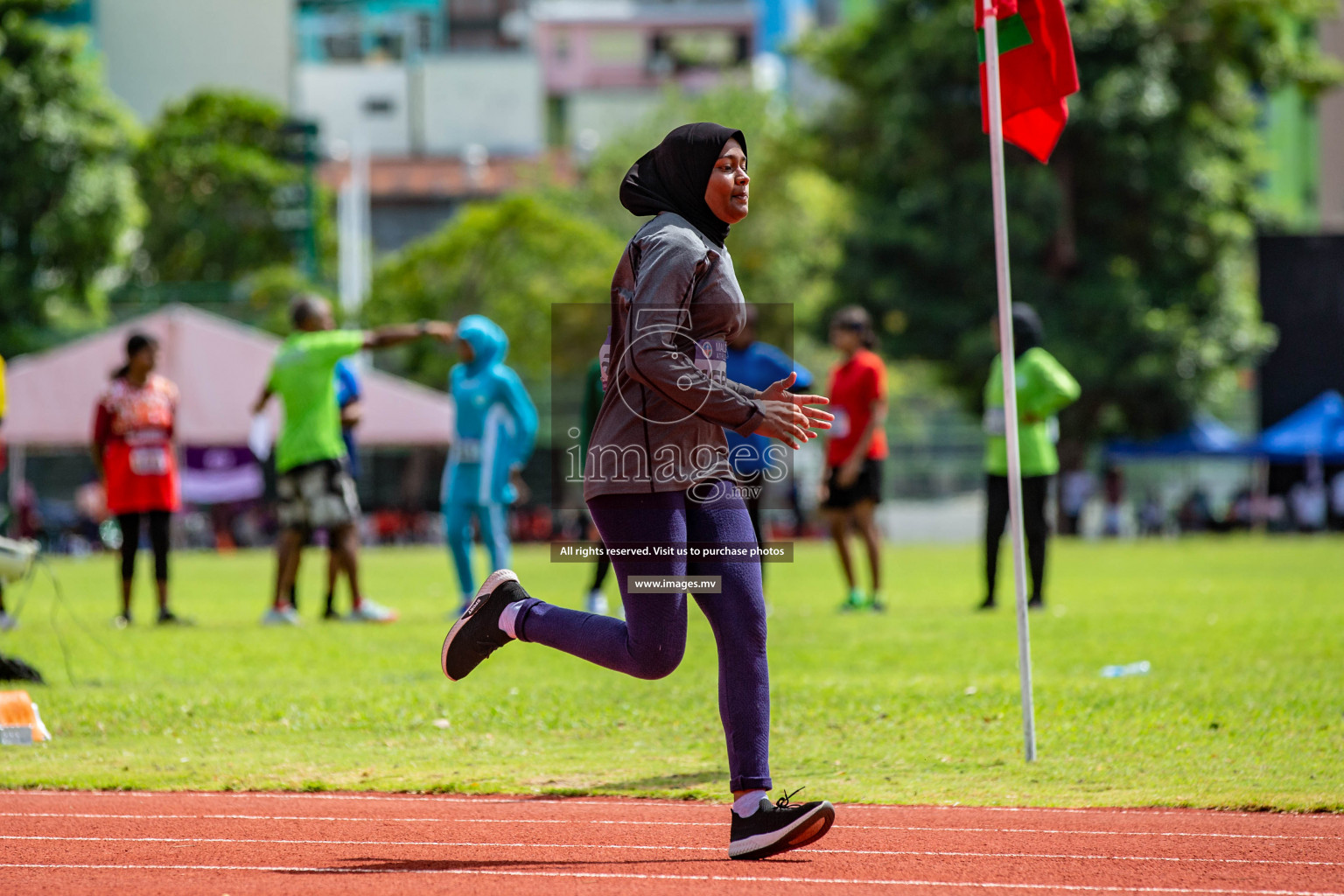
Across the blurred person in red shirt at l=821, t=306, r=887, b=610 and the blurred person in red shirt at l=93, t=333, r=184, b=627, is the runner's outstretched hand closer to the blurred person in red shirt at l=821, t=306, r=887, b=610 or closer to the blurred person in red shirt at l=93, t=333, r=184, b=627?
the blurred person in red shirt at l=821, t=306, r=887, b=610

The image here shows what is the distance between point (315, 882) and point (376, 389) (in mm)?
26387

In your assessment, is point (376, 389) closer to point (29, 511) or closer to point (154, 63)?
point (29, 511)

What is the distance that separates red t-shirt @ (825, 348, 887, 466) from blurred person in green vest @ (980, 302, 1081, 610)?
866 mm

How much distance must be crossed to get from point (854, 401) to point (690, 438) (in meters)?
8.37

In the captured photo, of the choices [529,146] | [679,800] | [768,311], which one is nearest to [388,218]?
[529,146]

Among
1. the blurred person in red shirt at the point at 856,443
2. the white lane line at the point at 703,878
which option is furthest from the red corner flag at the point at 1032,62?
the blurred person in red shirt at the point at 856,443

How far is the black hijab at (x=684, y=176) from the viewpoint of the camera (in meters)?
5.09

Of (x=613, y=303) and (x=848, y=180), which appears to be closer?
(x=613, y=303)

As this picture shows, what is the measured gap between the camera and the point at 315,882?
4727 mm

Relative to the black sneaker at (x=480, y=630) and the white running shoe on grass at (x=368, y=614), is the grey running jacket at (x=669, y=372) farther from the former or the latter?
the white running shoe on grass at (x=368, y=614)

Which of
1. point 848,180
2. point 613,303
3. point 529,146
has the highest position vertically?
point 529,146

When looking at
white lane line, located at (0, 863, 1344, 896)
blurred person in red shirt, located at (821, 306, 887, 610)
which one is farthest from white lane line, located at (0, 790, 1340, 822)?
blurred person in red shirt, located at (821, 306, 887, 610)

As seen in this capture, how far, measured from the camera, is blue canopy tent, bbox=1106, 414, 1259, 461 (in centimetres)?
3934

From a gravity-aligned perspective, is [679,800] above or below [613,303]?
below
